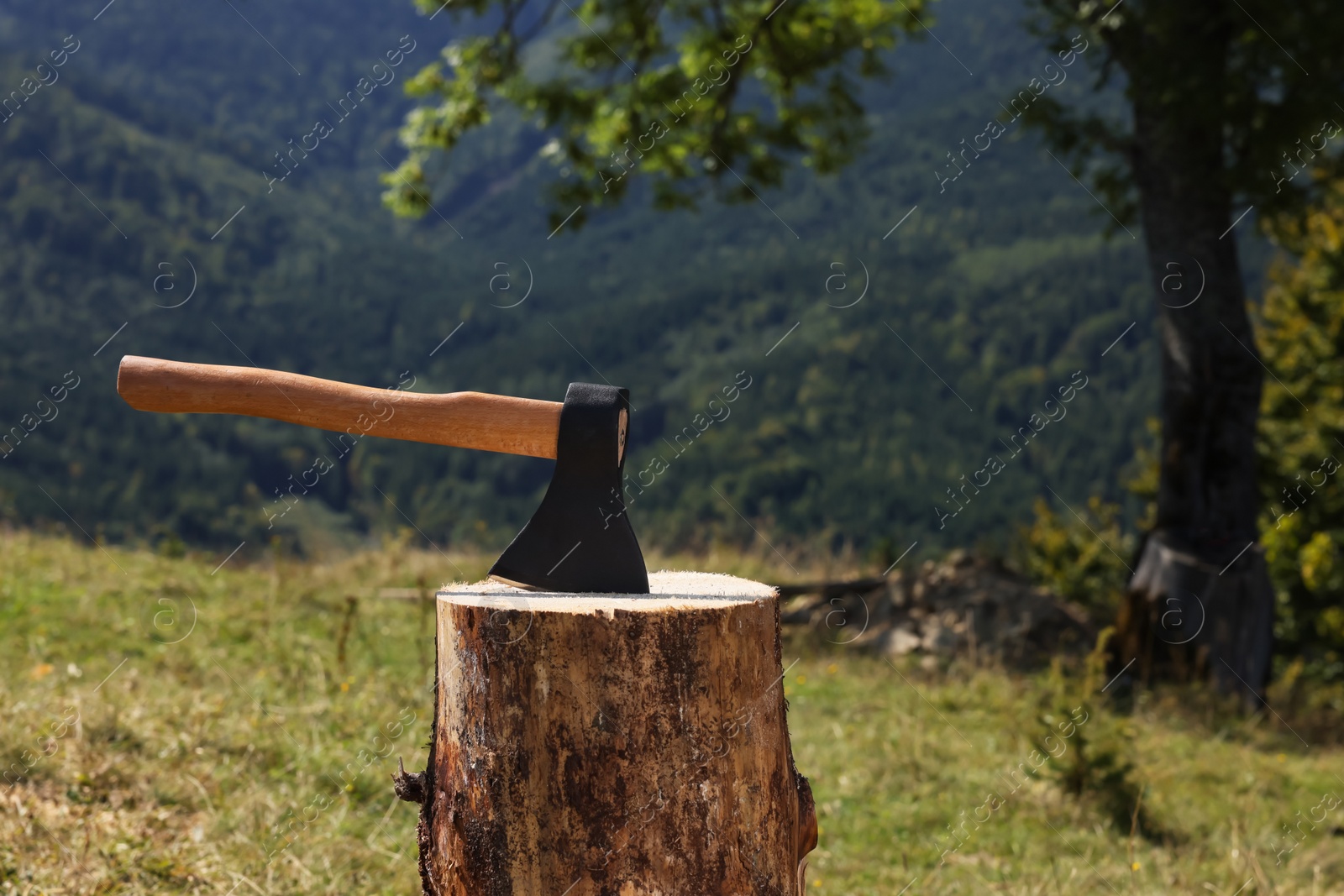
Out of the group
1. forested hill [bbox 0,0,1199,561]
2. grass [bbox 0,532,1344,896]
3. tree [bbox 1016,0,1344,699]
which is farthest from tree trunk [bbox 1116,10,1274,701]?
forested hill [bbox 0,0,1199,561]

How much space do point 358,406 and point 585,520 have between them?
0.59 m

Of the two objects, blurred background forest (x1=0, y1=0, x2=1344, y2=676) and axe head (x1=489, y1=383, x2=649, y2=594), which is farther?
blurred background forest (x1=0, y1=0, x2=1344, y2=676)

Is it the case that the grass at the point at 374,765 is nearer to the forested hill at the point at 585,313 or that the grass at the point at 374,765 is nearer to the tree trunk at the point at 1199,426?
the tree trunk at the point at 1199,426

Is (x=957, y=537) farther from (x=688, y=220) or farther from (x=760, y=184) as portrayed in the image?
(x=688, y=220)

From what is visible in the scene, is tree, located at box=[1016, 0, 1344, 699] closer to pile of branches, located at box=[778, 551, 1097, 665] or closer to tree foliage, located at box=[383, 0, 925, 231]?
pile of branches, located at box=[778, 551, 1097, 665]

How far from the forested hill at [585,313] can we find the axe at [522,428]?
68.1 m

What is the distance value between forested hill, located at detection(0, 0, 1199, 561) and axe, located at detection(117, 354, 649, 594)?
68063mm

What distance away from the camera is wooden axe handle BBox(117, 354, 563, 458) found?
226cm

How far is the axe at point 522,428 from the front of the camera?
7.38 feet

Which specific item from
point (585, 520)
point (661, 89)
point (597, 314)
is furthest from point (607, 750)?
point (597, 314)

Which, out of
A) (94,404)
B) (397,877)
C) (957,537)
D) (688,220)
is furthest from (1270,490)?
(688,220)

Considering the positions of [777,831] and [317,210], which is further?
[317,210]

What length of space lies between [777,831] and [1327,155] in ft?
24.5

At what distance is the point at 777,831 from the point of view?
215 cm
